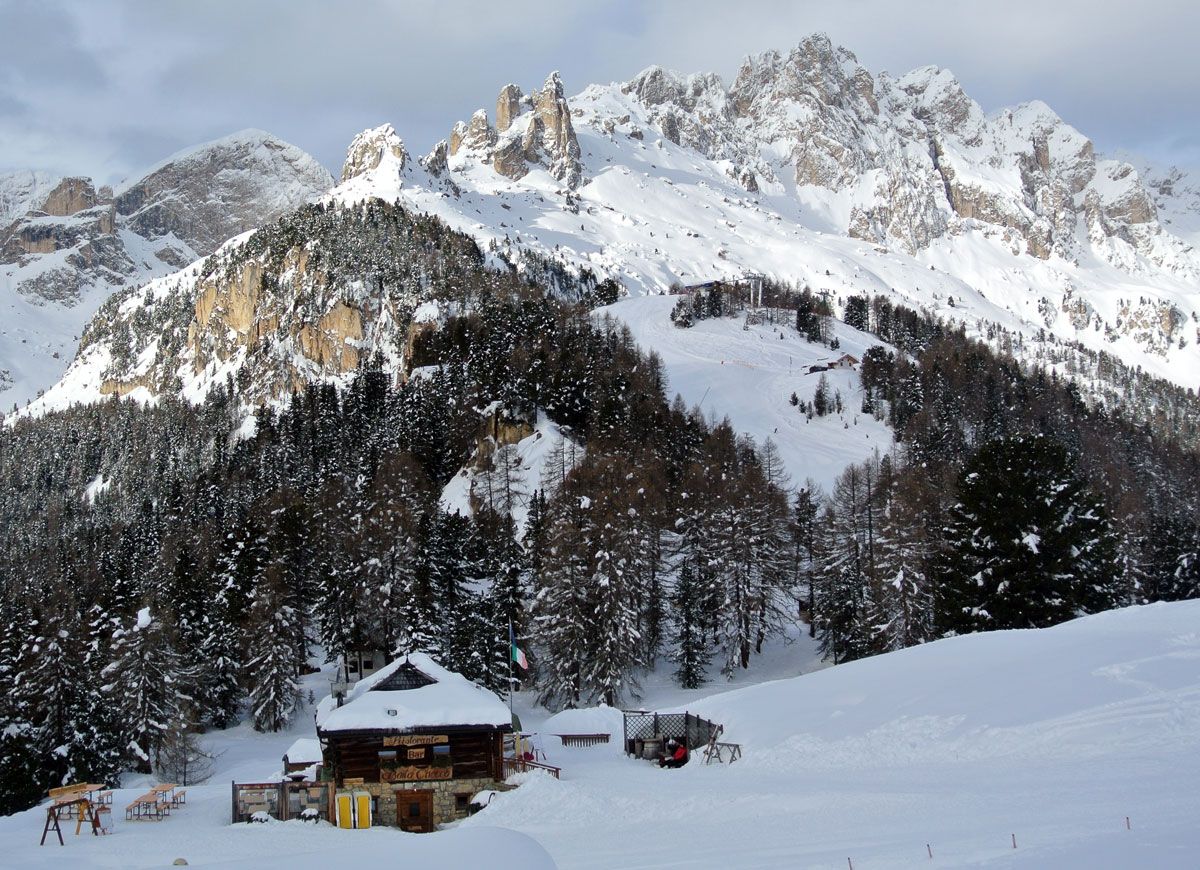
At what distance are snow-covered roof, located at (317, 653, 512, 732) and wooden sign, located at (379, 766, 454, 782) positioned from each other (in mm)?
1388

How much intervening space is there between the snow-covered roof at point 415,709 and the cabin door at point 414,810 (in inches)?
89.5

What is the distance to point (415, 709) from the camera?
34781 mm

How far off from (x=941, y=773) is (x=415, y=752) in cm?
1915

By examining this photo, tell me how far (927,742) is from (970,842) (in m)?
10.1

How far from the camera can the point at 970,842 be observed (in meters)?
15.4

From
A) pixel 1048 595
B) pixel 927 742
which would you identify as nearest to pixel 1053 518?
pixel 1048 595

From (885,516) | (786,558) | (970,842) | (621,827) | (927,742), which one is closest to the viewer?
(970,842)

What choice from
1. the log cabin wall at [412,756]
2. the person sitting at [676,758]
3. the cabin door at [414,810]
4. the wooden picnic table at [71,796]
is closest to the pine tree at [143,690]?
the log cabin wall at [412,756]

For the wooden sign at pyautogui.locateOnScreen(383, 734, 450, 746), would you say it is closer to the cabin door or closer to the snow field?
the cabin door

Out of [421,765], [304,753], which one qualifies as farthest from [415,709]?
[304,753]

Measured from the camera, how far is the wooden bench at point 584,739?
39.7 m

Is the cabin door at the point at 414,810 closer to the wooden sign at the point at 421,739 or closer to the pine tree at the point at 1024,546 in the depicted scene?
the wooden sign at the point at 421,739

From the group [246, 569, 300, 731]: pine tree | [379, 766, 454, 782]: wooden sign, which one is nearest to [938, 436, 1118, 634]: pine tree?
[379, 766, 454, 782]: wooden sign

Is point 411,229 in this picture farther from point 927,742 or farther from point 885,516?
point 927,742
